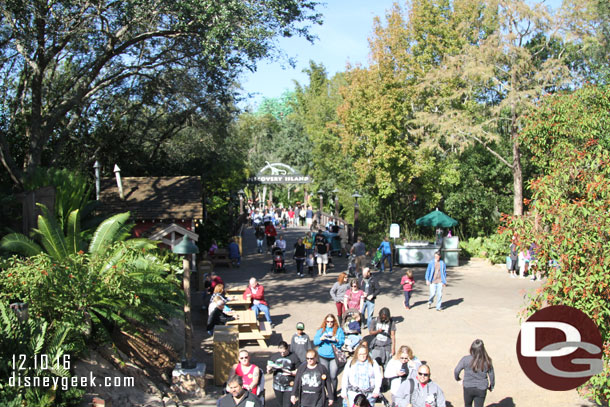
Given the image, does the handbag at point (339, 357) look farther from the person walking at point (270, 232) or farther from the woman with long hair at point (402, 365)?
the person walking at point (270, 232)

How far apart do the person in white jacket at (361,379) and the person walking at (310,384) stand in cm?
34

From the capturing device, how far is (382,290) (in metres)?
18.6

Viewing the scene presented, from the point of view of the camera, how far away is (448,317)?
15078 mm

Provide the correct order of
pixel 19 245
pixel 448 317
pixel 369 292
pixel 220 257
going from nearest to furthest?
pixel 19 245, pixel 369 292, pixel 448 317, pixel 220 257

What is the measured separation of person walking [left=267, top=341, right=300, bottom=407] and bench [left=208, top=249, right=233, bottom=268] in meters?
13.2

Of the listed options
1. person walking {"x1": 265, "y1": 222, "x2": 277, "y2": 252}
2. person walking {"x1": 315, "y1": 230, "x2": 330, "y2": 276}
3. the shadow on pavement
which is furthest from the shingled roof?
the shadow on pavement

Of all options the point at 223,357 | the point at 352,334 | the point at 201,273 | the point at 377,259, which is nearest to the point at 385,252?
the point at 377,259

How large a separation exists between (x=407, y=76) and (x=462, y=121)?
201 inches

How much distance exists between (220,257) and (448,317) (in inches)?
405

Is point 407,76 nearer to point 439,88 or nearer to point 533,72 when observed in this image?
point 439,88

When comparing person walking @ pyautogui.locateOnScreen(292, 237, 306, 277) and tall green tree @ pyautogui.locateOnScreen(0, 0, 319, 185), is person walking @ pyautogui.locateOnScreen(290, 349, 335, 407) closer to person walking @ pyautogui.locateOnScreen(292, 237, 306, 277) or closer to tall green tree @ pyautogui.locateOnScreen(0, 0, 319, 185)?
tall green tree @ pyautogui.locateOnScreen(0, 0, 319, 185)

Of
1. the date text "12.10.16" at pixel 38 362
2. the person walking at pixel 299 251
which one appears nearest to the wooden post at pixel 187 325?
the date text "12.10.16" at pixel 38 362

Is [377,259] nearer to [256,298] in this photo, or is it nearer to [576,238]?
[256,298]

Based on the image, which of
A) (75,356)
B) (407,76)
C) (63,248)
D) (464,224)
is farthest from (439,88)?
(75,356)
